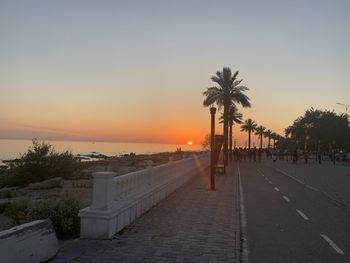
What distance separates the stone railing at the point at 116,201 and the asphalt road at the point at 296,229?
8.74 feet

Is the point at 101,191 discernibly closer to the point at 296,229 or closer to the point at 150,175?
the point at 296,229

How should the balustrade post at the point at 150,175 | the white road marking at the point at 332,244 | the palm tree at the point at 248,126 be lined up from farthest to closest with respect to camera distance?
the palm tree at the point at 248,126, the balustrade post at the point at 150,175, the white road marking at the point at 332,244

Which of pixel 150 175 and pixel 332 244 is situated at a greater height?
pixel 150 175

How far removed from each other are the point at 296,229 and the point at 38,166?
2060cm

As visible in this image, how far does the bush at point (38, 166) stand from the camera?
28641mm

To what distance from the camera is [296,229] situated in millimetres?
11633

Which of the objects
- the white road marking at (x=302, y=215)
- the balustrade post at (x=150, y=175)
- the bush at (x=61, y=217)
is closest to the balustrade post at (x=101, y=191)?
the bush at (x=61, y=217)

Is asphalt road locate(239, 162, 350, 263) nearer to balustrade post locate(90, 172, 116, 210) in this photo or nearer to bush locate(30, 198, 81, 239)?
balustrade post locate(90, 172, 116, 210)

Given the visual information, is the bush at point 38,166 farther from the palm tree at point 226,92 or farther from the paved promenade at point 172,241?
the palm tree at point 226,92

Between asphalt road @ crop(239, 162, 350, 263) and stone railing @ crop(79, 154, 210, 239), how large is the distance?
2664 millimetres

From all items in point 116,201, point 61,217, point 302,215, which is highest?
point 116,201

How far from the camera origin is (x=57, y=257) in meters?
7.77

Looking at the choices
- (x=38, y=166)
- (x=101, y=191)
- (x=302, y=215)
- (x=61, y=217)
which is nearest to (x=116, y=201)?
(x=101, y=191)

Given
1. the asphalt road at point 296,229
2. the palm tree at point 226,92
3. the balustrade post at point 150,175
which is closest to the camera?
the asphalt road at point 296,229
